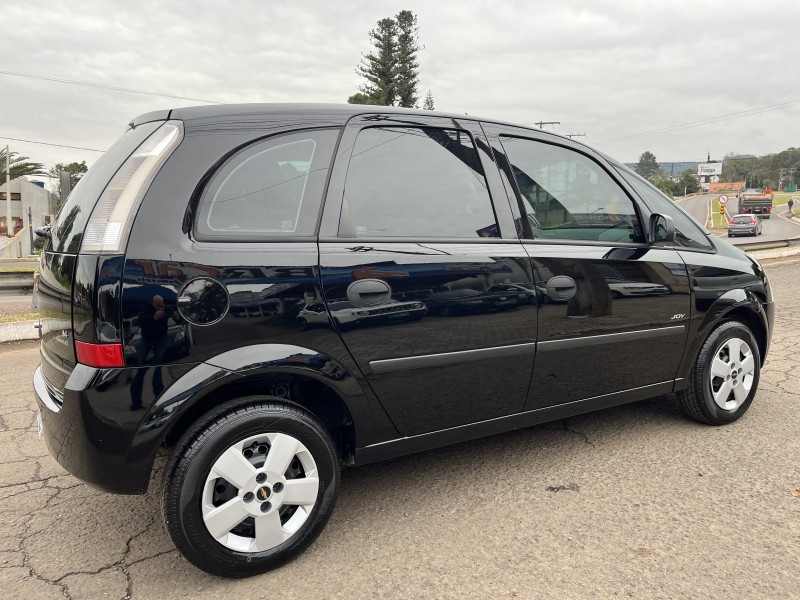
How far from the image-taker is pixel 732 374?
354cm

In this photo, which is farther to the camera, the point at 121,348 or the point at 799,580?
the point at 799,580

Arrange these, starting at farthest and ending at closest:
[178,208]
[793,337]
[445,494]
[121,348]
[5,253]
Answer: [5,253]
[793,337]
[445,494]
[178,208]
[121,348]

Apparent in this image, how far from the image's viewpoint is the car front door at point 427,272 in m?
2.29

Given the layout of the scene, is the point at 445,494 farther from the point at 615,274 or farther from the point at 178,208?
the point at 178,208

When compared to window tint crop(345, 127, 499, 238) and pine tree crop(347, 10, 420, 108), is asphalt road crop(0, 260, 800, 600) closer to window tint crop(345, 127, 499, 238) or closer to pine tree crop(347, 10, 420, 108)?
window tint crop(345, 127, 499, 238)

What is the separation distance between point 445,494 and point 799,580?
4.57 feet

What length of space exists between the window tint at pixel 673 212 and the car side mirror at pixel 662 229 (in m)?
0.19

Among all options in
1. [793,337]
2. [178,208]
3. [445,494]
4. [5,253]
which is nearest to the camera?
[178,208]

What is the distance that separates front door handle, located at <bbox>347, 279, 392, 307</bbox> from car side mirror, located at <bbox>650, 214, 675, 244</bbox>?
1655 mm

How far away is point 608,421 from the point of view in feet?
12.1

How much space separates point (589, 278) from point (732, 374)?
1388 millimetres

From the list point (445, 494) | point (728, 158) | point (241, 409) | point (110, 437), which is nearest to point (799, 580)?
point (445, 494)

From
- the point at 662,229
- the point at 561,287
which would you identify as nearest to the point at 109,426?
the point at 561,287

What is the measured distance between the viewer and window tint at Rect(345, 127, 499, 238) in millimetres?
2412
